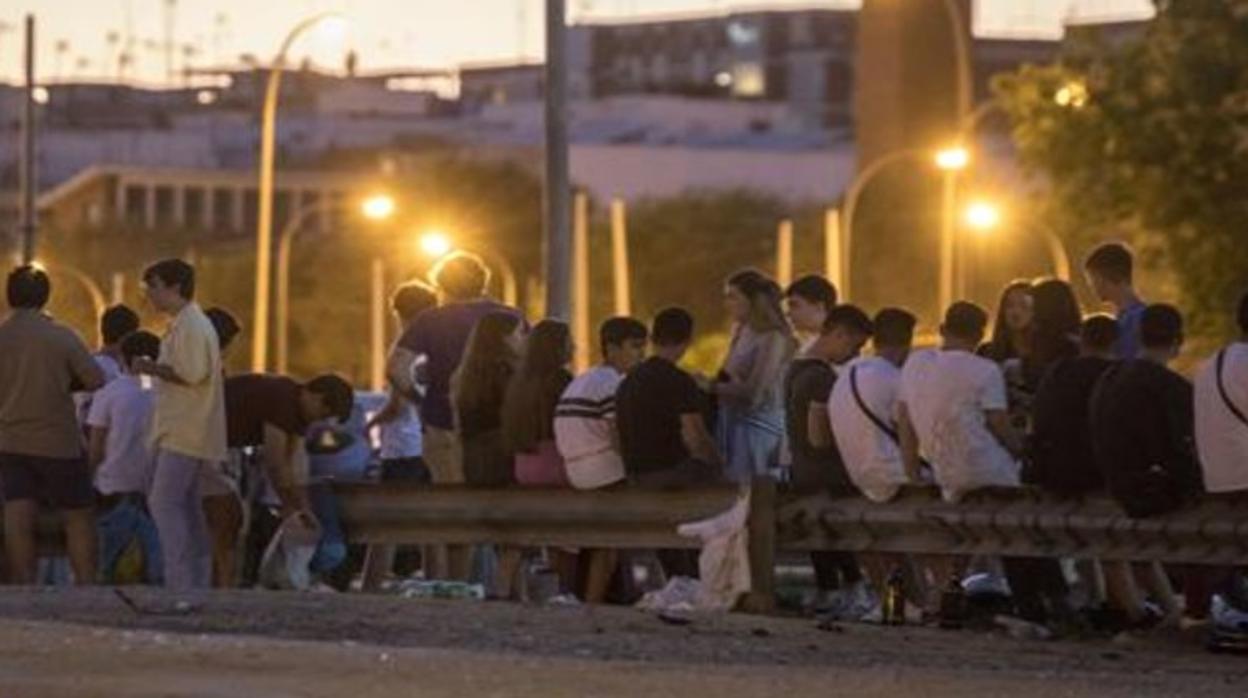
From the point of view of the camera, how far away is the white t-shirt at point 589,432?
2397 centimetres

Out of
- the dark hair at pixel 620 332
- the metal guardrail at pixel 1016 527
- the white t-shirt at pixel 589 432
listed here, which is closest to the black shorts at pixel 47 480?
the white t-shirt at pixel 589 432

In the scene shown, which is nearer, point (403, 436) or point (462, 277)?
point (462, 277)

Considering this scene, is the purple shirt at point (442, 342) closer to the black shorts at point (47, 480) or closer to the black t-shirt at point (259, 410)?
the black t-shirt at point (259, 410)

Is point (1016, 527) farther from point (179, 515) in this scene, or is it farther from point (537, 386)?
point (179, 515)

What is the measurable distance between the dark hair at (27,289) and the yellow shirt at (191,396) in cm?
70

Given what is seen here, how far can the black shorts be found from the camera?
24.3m

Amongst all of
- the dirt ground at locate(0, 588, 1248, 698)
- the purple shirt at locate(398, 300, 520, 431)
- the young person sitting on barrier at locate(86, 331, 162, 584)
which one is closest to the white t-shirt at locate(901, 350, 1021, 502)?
the dirt ground at locate(0, 588, 1248, 698)

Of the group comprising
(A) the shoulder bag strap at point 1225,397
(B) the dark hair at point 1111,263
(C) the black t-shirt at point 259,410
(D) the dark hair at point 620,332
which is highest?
(B) the dark hair at point 1111,263

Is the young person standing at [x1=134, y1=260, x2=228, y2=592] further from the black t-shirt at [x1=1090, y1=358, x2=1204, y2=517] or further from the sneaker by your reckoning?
the black t-shirt at [x1=1090, y1=358, x2=1204, y2=517]

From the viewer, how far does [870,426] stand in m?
22.8

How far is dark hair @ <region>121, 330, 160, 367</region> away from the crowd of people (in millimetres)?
33

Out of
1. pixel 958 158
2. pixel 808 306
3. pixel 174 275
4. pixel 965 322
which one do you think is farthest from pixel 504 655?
pixel 958 158

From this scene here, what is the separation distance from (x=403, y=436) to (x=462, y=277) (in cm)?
157

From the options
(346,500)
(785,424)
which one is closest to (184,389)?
(346,500)
